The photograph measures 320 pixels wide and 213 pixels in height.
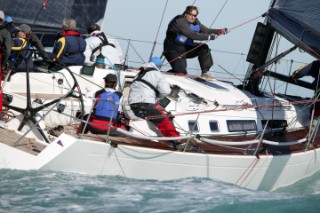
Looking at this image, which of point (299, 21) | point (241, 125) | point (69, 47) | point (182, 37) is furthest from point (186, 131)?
point (299, 21)

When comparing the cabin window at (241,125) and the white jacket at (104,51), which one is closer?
the cabin window at (241,125)

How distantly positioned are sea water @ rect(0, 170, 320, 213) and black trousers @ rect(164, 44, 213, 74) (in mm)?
2593

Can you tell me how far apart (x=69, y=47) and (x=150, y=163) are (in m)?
2.15

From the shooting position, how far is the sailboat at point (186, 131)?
25.9 ft

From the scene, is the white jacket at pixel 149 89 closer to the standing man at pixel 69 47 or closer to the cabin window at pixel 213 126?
the cabin window at pixel 213 126

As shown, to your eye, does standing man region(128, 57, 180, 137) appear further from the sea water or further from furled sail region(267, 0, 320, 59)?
furled sail region(267, 0, 320, 59)

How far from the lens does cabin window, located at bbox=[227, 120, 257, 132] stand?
9211 millimetres

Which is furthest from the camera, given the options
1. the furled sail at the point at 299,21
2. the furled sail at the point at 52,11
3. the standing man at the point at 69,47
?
the furled sail at the point at 52,11

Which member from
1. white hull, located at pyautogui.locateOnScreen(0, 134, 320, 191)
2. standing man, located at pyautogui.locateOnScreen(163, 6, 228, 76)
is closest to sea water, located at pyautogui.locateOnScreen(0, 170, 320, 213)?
white hull, located at pyautogui.locateOnScreen(0, 134, 320, 191)

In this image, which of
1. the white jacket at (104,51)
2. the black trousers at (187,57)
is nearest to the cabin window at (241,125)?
the black trousers at (187,57)

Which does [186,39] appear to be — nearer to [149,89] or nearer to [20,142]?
[149,89]

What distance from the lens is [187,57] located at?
34.3 feet

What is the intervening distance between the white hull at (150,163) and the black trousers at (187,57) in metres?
1.98

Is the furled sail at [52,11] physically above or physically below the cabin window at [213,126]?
above
